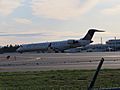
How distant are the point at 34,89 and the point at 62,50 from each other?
415ft

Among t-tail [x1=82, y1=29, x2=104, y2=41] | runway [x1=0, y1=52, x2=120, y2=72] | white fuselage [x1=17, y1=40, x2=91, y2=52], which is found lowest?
runway [x1=0, y1=52, x2=120, y2=72]

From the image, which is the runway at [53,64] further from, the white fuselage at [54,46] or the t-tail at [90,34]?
the t-tail at [90,34]

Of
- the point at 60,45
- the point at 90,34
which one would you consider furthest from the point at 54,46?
the point at 90,34

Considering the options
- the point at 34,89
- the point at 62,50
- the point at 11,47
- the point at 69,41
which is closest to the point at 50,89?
the point at 34,89

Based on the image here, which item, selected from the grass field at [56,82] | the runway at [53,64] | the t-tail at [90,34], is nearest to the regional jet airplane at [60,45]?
the t-tail at [90,34]

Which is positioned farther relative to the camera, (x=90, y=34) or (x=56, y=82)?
(x=90, y=34)

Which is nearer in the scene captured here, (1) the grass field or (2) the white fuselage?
(1) the grass field

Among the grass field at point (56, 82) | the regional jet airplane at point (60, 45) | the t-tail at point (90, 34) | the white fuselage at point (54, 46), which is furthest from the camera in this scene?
→ the t-tail at point (90, 34)

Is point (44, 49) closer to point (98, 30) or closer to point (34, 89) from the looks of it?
point (98, 30)

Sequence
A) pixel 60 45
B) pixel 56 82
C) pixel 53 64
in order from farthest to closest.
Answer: pixel 60 45 < pixel 53 64 < pixel 56 82

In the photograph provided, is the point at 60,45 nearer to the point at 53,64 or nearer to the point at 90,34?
the point at 90,34

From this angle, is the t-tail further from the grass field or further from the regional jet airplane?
the grass field

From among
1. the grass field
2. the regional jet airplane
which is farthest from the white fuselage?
the grass field

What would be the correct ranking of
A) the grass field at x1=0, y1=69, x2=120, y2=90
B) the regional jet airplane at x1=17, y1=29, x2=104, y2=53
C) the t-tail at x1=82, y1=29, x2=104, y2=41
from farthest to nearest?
the t-tail at x1=82, y1=29, x2=104, y2=41 → the regional jet airplane at x1=17, y1=29, x2=104, y2=53 → the grass field at x1=0, y1=69, x2=120, y2=90
